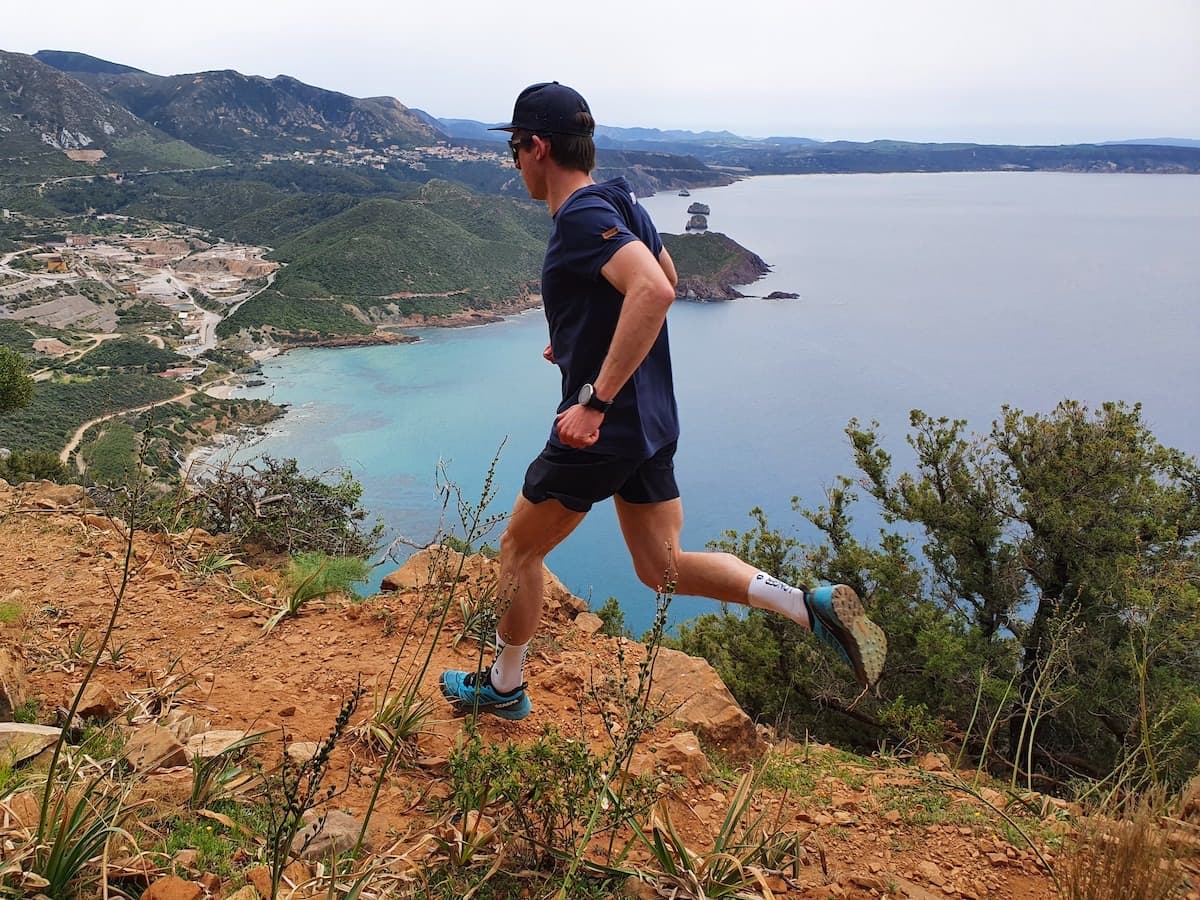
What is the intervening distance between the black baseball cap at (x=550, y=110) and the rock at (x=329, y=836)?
1659 mm

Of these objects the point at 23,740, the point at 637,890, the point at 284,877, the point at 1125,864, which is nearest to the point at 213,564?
the point at 23,740

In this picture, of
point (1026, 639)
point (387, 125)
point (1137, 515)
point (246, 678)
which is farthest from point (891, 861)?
point (387, 125)

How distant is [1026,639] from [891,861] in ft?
20.4

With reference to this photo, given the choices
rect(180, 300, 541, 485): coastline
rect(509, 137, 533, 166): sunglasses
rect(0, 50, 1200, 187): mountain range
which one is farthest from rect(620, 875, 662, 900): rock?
rect(0, 50, 1200, 187): mountain range

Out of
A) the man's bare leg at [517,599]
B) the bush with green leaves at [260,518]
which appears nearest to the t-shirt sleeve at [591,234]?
the man's bare leg at [517,599]

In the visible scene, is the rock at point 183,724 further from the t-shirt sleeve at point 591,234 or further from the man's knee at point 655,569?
the t-shirt sleeve at point 591,234

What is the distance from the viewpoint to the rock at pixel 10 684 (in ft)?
6.57

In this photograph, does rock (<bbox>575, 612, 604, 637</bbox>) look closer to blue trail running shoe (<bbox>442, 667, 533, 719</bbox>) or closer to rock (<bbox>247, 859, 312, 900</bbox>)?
blue trail running shoe (<bbox>442, 667, 533, 719</bbox>)

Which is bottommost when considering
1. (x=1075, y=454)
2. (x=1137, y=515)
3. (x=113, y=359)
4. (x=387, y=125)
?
(x=113, y=359)

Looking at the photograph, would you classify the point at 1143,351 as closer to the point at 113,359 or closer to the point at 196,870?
the point at 196,870

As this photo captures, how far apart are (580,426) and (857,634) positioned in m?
0.89

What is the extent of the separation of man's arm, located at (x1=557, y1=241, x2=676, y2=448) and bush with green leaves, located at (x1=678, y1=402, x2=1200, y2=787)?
451 cm

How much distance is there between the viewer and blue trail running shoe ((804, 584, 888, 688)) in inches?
75.9

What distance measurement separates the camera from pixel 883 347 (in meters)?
40.5
